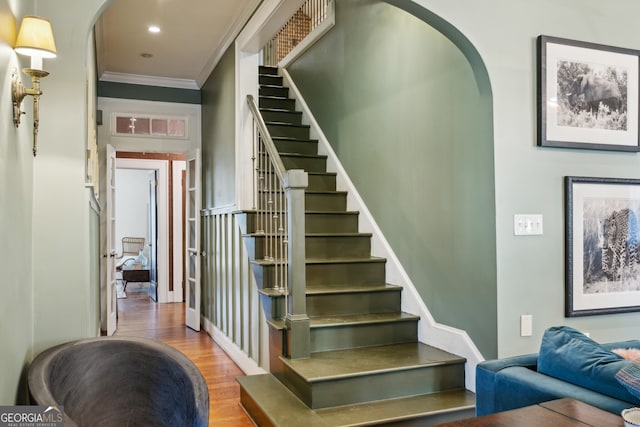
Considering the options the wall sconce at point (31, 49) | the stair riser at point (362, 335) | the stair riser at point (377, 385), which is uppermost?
the wall sconce at point (31, 49)

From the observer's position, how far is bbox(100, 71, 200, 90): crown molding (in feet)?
19.8

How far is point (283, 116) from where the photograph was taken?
5.74 meters

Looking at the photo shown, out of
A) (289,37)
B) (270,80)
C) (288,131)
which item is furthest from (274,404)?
(289,37)

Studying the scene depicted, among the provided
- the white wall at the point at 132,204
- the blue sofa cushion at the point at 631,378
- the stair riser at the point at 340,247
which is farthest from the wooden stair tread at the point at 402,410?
the white wall at the point at 132,204

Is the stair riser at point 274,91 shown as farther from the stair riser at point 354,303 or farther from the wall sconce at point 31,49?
the wall sconce at point 31,49

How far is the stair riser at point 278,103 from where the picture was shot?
5.88 meters

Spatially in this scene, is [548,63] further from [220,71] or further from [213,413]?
[220,71]

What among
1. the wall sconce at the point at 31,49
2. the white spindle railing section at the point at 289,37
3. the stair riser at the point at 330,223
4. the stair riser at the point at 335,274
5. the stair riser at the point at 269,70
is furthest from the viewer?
the white spindle railing section at the point at 289,37

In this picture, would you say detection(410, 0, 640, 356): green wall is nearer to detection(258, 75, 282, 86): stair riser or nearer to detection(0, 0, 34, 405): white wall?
detection(0, 0, 34, 405): white wall

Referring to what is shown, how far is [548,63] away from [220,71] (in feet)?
11.8

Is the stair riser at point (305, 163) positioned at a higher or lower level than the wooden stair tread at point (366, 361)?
higher

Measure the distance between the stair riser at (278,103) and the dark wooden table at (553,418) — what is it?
15.9 feet

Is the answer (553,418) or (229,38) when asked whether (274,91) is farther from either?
(553,418)

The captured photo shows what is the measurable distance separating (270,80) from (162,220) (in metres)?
3.77
